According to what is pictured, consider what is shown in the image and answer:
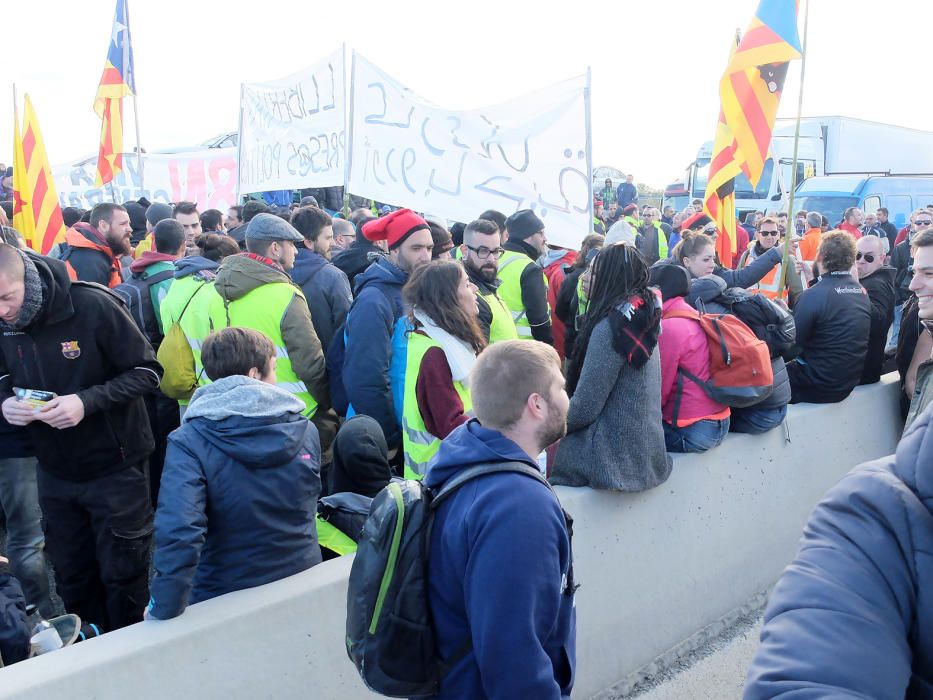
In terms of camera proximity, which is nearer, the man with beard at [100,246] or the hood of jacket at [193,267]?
the hood of jacket at [193,267]

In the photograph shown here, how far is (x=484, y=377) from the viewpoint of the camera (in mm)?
2154

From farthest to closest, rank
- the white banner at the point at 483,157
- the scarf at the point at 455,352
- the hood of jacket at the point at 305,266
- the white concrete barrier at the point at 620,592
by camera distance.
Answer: the white banner at the point at 483,157
the hood of jacket at the point at 305,266
the scarf at the point at 455,352
the white concrete barrier at the point at 620,592

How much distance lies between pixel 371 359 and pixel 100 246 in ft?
10.1

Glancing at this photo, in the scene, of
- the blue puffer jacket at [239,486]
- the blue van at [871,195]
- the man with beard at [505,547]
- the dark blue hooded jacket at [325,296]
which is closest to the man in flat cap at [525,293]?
the dark blue hooded jacket at [325,296]

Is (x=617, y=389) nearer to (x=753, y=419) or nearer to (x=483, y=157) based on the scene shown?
(x=753, y=419)

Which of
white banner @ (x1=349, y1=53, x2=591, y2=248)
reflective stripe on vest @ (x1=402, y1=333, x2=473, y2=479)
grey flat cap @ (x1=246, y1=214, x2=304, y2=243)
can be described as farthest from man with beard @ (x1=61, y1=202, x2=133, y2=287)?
reflective stripe on vest @ (x1=402, y1=333, x2=473, y2=479)

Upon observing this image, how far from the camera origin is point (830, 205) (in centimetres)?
1725

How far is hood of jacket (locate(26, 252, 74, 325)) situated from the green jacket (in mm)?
833

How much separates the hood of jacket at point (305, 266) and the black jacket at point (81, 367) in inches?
58.2

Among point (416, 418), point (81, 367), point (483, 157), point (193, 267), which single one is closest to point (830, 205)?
point (483, 157)

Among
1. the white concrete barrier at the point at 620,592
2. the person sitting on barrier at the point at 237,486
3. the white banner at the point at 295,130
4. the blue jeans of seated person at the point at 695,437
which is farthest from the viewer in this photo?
the white banner at the point at 295,130

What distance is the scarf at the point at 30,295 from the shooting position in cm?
343

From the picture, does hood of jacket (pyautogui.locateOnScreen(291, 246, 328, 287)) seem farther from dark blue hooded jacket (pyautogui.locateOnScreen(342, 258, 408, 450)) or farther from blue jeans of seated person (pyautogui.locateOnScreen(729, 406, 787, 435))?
blue jeans of seated person (pyautogui.locateOnScreen(729, 406, 787, 435))

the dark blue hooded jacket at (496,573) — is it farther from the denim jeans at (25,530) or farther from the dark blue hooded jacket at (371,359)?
the denim jeans at (25,530)
